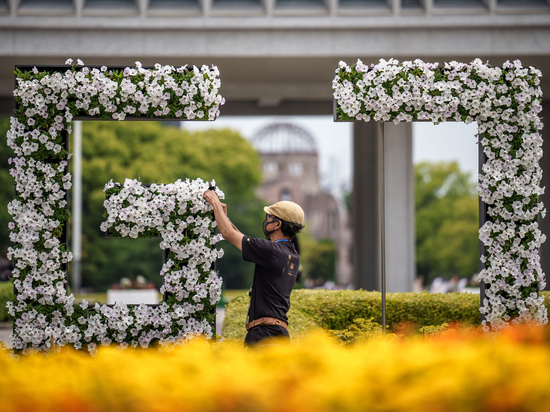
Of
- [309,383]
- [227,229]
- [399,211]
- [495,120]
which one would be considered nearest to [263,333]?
[227,229]

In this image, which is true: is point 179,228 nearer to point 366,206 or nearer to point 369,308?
point 369,308

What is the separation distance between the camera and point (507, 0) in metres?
11.8

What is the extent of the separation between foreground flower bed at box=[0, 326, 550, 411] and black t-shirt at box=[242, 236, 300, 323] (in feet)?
5.99

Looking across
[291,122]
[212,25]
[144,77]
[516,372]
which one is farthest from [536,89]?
[291,122]

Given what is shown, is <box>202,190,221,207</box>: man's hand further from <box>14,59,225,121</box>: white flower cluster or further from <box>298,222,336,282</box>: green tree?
<box>298,222,336,282</box>: green tree

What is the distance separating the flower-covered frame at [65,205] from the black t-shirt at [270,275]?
1269 millimetres

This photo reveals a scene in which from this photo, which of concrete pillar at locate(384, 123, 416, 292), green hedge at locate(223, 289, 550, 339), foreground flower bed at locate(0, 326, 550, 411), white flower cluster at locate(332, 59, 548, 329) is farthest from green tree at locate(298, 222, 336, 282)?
foreground flower bed at locate(0, 326, 550, 411)

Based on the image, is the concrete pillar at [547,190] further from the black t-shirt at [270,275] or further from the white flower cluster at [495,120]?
the black t-shirt at [270,275]

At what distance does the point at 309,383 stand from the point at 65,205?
172 inches

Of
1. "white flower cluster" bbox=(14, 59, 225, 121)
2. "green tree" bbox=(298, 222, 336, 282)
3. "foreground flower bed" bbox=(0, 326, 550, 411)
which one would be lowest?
"green tree" bbox=(298, 222, 336, 282)

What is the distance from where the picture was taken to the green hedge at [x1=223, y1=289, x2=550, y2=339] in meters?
8.20

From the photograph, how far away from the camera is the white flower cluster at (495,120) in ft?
19.9

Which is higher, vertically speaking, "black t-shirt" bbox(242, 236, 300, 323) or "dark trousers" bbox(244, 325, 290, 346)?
"black t-shirt" bbox(242, 236, 300, 323)

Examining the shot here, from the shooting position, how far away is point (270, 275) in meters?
4.46
